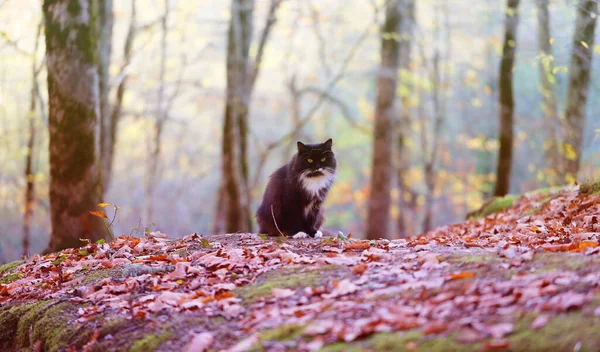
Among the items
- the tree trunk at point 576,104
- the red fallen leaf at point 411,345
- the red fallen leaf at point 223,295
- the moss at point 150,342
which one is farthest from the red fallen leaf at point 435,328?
the tree trunk at point 576,104

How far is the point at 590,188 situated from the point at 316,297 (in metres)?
5.81

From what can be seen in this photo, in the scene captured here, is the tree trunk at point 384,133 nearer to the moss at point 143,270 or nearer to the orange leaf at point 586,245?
the moss at point 143,270

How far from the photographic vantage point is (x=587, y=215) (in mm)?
7434

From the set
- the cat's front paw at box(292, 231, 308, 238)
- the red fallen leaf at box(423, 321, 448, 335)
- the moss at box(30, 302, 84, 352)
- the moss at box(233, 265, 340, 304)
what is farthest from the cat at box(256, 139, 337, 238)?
the red fallen leaf at box(423, 321, 448, 335)

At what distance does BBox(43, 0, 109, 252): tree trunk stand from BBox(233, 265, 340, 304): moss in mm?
4189

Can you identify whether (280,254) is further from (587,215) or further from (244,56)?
(244,56)

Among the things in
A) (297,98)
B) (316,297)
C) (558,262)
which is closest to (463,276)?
(558,262)

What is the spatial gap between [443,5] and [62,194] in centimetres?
1609

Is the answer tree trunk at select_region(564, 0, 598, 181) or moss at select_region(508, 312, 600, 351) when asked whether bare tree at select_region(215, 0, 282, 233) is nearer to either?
tree trunk at select_region(564, 0, 598, 181)

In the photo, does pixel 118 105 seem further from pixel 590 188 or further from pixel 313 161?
pixel 590 188

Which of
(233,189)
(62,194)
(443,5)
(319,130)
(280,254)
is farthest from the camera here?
(319,130)

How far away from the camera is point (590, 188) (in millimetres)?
8477

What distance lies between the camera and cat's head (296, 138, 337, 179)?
7.52m

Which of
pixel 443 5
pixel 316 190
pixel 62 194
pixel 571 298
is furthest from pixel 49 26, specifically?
pixel 443 5
